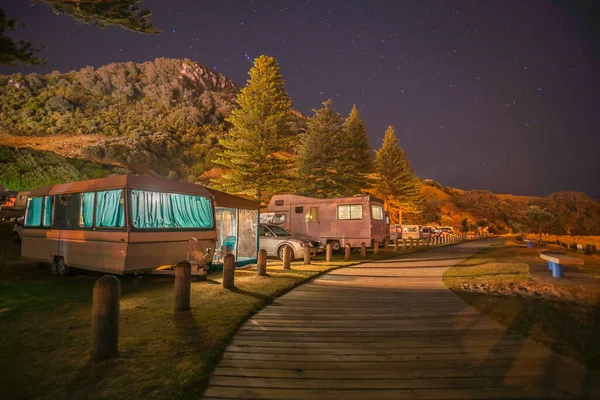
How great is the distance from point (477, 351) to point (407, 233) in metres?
33.8

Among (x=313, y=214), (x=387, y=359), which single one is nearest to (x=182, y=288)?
(x=387, y=359)

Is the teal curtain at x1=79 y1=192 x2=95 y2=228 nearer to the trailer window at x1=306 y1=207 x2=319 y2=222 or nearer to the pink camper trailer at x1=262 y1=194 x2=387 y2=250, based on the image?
the pink camper trailer at x1=262 y1=194 x2=387 y2=250

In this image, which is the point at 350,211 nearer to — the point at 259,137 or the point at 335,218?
the point at 335,218

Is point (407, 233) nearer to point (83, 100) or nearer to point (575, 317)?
point (575, 317)

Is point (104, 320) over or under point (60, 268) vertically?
over

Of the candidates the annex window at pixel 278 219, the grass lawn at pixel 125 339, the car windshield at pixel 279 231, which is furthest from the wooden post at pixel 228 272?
the annex window at pixel 278 219

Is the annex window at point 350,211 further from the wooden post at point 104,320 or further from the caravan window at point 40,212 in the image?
A: the wooden post at point 104,320

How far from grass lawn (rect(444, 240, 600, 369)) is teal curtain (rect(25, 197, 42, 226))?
486 inches

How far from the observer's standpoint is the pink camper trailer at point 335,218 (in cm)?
1816

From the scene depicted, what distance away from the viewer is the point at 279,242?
48.6 feet

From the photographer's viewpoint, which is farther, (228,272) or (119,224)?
(228,272)

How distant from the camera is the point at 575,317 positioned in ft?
17.8

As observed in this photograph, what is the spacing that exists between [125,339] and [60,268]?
724 centimetres

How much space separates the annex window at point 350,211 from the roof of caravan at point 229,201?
666 centimetres
